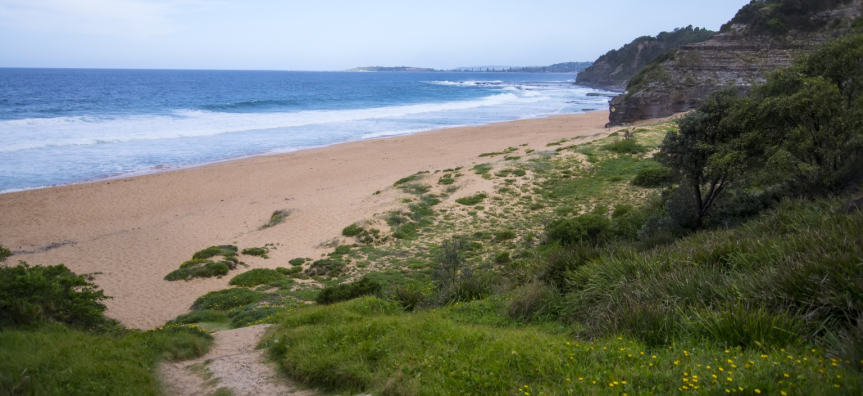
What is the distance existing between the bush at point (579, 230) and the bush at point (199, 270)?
896 centimetres

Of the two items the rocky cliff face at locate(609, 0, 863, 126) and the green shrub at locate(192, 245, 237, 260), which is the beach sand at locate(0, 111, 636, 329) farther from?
the rocky cliff face at locate(609, 0, 863, 126)

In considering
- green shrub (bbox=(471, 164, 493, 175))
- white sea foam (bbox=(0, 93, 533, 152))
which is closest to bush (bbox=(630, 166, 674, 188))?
green shrub (bbox=(471, 164, 493, 175))

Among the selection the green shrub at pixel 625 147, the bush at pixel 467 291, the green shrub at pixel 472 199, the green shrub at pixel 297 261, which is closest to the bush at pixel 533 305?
the bush at pixel 467 291

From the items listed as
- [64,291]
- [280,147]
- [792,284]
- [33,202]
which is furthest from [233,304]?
[280,147]

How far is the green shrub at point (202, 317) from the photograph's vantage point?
10102 millimetres

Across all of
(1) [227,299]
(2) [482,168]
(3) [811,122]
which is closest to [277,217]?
(1) [227,299]

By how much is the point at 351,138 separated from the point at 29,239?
25.5m

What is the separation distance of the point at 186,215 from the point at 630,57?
116160 millimetres

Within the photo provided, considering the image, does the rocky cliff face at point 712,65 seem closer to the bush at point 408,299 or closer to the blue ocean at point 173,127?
the blue ocean at point 173,127

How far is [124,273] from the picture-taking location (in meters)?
14.0

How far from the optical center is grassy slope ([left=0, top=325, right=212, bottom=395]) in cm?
484

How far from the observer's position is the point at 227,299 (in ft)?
37.8

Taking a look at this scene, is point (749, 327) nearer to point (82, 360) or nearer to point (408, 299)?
point (408, 299)

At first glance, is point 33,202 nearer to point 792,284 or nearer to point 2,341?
point 2,341
